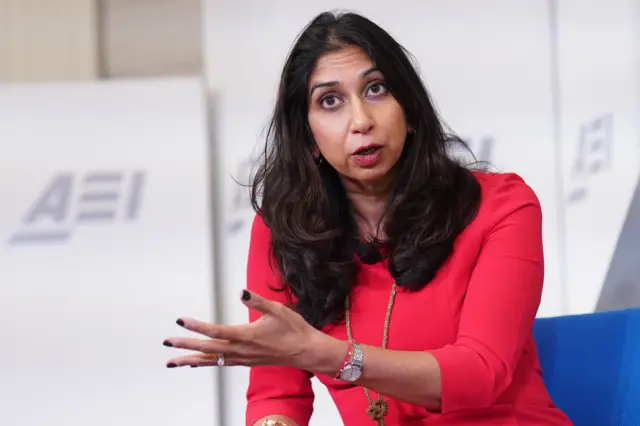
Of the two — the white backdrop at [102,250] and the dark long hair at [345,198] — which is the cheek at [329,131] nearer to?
the dark long hair at [345,198]

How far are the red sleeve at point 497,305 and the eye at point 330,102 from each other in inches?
11.5

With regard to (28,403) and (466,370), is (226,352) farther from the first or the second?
(28,403)

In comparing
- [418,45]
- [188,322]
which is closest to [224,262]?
[418,45]

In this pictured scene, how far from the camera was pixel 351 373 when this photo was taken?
3.94 ft

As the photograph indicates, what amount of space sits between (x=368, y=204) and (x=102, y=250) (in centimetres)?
130

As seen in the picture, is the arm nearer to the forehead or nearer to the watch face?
the watch face

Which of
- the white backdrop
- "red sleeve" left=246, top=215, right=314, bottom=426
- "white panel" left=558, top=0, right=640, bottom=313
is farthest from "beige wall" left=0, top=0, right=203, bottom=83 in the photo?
"red sleeve" left=246, top=215, right=314, bottom=426

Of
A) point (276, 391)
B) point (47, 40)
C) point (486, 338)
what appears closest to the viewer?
point (486, 338)

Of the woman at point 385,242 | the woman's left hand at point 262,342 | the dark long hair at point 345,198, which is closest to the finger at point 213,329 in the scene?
the woman's left hand at point 262,342

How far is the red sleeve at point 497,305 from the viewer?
1.27 meters

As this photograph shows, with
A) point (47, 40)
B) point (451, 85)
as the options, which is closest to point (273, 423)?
point (451, 85)

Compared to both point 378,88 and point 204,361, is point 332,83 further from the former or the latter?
point 204,361

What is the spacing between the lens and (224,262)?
8.95 ft

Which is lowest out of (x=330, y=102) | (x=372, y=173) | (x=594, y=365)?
(x=594, y=365)
